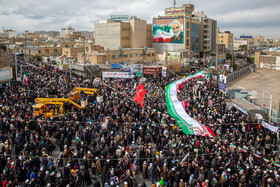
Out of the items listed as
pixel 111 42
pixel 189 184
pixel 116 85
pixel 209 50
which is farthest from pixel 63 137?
pixel 209 50

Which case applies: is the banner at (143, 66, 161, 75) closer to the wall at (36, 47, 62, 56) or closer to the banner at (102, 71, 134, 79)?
the banner at (102, 71, 134, 79)

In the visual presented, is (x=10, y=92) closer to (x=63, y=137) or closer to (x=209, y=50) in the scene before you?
(x=63, y=137)

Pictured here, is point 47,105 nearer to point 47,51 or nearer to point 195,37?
point 47,51

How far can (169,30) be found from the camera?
204 ft

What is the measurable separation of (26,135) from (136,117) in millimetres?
6675

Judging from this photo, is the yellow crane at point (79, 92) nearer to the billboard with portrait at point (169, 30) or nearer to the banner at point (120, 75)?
the banner at point (120, 75)

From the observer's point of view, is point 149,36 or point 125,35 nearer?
point 125,35

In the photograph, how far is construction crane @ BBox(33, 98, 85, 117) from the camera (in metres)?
17.3

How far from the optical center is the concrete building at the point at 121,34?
2314 inches

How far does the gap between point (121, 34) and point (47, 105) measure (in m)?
41.5

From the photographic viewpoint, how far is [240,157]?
11.2m

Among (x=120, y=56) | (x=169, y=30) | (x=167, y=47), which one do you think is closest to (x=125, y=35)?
(x=167, y=47)

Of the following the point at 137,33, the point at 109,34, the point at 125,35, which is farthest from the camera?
the point at 137,33

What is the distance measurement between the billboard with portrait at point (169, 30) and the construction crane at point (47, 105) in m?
46.1
